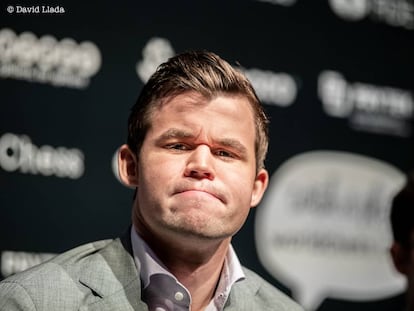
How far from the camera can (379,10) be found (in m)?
3.11

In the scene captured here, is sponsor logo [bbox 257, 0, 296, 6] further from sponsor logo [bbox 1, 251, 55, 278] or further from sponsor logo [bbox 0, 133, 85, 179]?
sponsor logo [bbox 1, 251, 55, 278]

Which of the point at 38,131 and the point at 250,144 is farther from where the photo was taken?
the point at 38,131

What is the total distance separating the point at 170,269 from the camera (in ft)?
5.93

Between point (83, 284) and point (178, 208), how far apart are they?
0.94 feet

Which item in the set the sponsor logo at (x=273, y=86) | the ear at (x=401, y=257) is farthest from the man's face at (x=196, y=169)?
the sponsor logo at (x=273, y=86)

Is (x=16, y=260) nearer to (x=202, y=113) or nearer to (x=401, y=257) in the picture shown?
(x=202, y=113)

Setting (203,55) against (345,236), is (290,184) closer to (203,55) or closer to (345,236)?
(345,236)

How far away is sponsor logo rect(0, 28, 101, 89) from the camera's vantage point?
7.59ft

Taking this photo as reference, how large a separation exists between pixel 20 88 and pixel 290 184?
1.11 m

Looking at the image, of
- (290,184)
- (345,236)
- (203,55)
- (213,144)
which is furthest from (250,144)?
(345,236)

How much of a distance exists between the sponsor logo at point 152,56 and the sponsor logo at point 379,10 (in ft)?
2.67

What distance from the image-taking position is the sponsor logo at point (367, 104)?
116 inches

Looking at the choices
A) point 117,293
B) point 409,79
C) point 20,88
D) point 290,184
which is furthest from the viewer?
point 409,79

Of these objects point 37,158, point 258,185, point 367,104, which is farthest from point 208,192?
point 367,104
